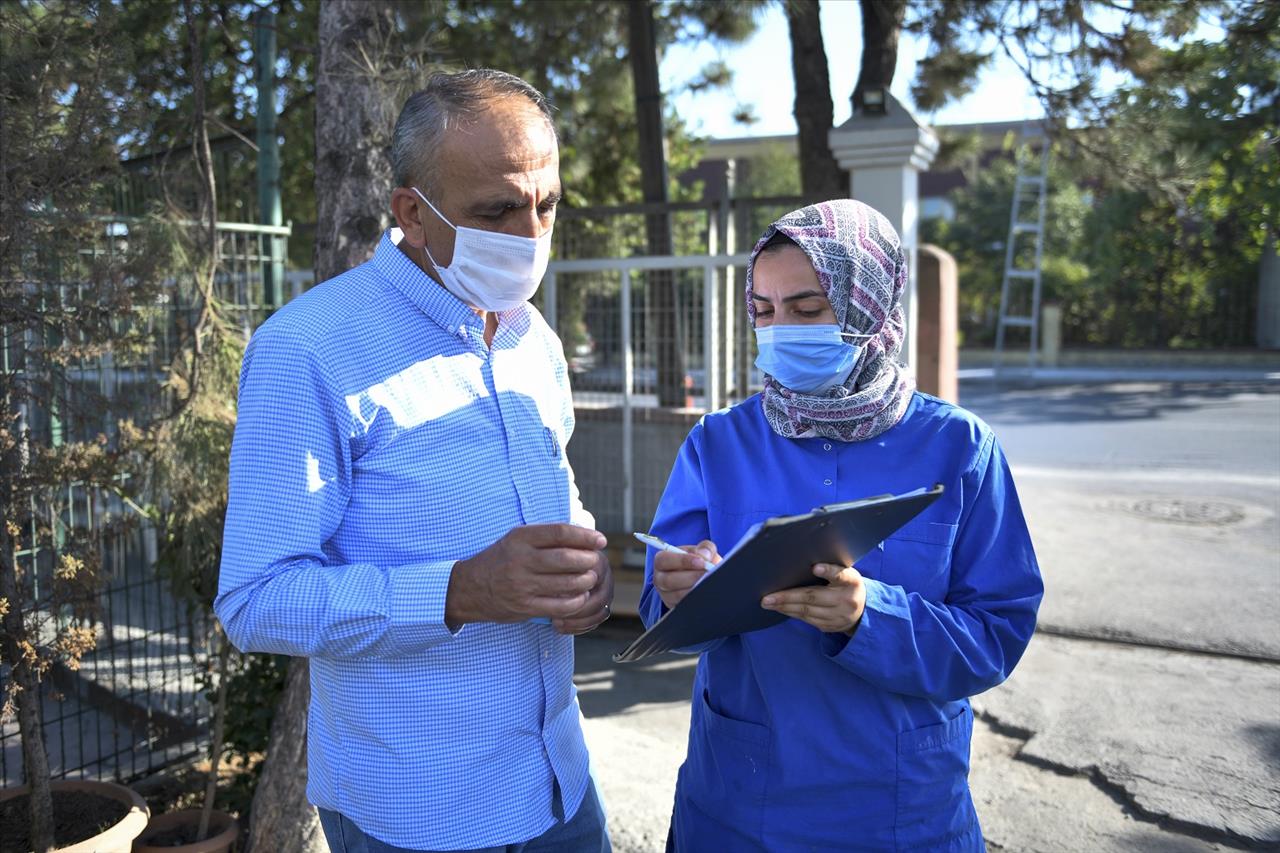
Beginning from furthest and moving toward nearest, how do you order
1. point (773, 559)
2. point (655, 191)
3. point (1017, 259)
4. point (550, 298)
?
point (1017, 259), point (655, 191), point (550, 298), point (773, 559)

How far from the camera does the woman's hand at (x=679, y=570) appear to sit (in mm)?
1636

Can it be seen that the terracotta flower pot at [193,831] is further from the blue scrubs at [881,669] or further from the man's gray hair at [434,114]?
the man's gray hair at [434,114]

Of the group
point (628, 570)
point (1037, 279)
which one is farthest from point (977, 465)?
point (1037, 279)

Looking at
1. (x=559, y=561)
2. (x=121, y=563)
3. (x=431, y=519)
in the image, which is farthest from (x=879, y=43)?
(x=559, y=561)

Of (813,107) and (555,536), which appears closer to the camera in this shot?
(555,536)

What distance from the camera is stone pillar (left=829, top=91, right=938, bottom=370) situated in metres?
5.32

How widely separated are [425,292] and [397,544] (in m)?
0.44

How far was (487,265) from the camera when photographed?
1837mm

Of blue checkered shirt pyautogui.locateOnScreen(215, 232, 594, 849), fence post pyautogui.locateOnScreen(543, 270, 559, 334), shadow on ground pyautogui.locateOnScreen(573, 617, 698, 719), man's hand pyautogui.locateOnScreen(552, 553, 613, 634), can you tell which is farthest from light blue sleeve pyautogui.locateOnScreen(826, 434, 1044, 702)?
fence post pyautogui.locateOnScreen(543, 270, 559, 334)

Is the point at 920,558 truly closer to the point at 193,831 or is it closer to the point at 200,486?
the point at 200,486

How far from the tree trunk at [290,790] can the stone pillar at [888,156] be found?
352 centimetres

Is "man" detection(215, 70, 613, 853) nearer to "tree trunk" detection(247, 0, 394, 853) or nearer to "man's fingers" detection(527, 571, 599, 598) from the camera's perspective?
"man's fingers" detection(527, 571, 599, 598)

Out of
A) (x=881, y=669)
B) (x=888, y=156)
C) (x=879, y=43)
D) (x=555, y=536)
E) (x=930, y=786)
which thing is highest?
(x=879, y=43)

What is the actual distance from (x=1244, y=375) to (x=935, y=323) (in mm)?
11899
